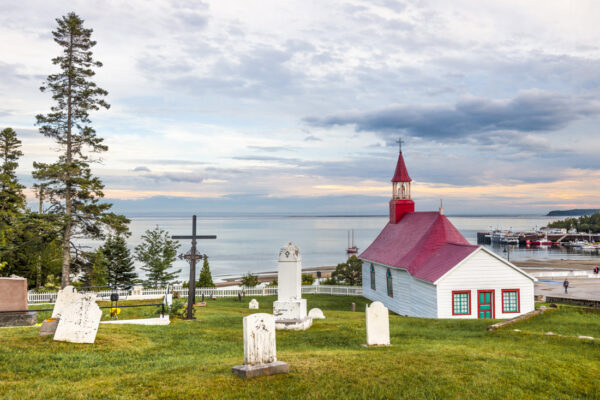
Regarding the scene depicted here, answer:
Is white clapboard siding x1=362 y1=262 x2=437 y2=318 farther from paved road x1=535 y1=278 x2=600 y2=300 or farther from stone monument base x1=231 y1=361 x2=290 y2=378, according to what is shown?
stone monument base x1=231 y1=361 x2=290 y2=378

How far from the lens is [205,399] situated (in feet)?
22.6

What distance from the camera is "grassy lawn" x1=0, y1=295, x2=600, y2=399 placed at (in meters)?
7.45

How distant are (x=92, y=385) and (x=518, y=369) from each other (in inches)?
335

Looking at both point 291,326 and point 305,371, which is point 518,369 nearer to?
point 305,371

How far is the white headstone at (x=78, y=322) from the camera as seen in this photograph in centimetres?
1073

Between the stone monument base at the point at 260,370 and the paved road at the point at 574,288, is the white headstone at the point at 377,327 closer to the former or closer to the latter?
the stone monument base at the point at 260,370

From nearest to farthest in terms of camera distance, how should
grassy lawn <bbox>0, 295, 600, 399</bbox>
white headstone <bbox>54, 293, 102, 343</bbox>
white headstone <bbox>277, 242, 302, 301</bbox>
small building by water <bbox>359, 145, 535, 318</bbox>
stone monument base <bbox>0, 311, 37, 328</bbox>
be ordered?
grassy lawn <bbox>0, 295, 600, 399</bbox>, white headstone <bbox>54, 293, 102, 343</bbox>, stone monument base <bbox>0, 311, 37, 328</bbox>, white headstone <bbox>277, 242, 302, 301</bbox>, small building by water <bbox>359, 145, 535, 318</bbox>

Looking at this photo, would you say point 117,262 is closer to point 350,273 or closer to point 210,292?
point 210,292

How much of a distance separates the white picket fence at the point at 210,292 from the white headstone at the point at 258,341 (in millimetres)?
21783

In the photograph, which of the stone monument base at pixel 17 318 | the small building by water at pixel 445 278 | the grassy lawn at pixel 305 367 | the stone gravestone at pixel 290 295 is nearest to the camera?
the grassy lawn at pixel 305 367

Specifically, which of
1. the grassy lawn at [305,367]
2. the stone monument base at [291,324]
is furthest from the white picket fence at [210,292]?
the grassy lawn at [305,367]

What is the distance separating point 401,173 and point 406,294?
1214cm

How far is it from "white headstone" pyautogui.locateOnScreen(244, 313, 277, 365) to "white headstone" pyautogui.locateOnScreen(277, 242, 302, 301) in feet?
24.5

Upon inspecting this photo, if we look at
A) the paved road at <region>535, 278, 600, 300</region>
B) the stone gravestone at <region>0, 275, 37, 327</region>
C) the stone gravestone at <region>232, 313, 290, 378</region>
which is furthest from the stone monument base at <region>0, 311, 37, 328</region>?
the paved road at <region>535, 278, 600, 300</region>
